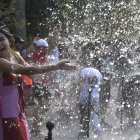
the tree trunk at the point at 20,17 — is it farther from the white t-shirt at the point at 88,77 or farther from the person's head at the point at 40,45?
the white t-shirt at the point at 88,77

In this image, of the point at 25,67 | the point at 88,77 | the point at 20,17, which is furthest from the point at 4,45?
the point at 20,17

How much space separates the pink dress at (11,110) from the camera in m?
4.08

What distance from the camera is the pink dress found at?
13.4ft

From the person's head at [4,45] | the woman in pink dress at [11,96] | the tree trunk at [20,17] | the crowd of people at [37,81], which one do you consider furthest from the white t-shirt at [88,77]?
the tree trunk at [20,17]

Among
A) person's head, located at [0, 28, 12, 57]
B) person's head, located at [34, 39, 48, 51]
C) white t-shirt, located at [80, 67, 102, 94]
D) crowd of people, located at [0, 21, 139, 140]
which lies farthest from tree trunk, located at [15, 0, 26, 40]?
person's head, located at [0, 28, 12, 57]

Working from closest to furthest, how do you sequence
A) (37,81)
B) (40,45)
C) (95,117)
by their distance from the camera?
1. (95,117)
2. (37,81)
3. (40,45)

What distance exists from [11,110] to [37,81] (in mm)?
3379

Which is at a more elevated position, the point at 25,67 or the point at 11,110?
the point at 25,67

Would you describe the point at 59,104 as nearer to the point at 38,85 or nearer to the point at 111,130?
the point at 38,85

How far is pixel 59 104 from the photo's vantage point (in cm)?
818

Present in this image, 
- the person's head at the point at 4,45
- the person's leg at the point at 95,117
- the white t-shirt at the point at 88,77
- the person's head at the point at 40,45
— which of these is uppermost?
the person's head at the point at 4,45

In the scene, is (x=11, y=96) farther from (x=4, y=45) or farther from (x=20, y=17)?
(x=20, y=17)

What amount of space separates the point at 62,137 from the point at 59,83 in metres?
1.87

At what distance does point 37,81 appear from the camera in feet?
24.5
